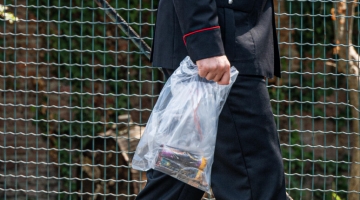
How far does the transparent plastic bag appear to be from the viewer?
276cm

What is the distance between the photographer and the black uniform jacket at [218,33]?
262cm

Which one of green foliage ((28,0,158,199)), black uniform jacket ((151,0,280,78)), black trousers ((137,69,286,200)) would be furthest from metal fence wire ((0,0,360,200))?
black trousers ((137,69,286,200))

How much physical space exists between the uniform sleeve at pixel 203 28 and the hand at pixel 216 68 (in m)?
0.02

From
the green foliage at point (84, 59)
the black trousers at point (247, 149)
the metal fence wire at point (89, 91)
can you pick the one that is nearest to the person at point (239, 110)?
the black trousers at point (247, 149)

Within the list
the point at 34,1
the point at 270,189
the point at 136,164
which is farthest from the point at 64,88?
the point at 270,189

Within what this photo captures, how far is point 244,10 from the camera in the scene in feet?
9.10

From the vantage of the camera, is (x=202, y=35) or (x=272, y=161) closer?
(x=202, y=35)

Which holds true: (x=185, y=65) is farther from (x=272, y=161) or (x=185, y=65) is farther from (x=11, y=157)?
(x=11, y=157)

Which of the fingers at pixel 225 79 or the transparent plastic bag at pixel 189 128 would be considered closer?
the fingers at pixel 225 79

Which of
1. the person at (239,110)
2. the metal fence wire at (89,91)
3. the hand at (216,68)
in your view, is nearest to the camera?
the hand at (216,68)

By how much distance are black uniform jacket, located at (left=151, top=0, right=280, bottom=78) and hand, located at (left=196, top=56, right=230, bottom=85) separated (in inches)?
0.8

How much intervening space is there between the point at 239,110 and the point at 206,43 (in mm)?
293

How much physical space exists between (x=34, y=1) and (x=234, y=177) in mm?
3283

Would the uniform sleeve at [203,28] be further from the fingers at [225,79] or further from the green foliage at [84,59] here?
the green foliage at [84,59]
